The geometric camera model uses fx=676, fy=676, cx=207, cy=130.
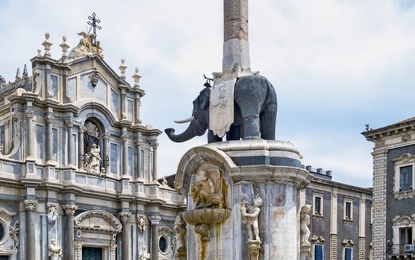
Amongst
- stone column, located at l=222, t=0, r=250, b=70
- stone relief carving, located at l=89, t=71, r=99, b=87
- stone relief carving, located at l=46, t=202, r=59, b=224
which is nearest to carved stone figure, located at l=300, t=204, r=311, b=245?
stone column, located at l=222, t=0, r=250, b=70

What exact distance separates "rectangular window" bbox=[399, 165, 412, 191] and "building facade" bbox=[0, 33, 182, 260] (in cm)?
1199

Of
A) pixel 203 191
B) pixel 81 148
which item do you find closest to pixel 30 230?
pixel 81 148

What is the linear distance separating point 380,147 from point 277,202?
963 inches

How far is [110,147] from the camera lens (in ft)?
113

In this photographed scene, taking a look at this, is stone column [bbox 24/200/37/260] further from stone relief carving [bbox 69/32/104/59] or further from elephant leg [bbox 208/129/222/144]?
elephant leg [bbox 208/129/222/144]

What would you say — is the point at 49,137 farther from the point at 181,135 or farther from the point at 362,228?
the point at 362,228

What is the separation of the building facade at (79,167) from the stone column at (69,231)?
0.15 ft

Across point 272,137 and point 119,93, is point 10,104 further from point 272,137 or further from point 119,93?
point 272,137

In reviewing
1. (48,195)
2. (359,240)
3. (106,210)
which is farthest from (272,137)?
(359,240)

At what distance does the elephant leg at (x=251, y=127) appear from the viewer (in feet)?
35.6

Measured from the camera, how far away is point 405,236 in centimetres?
3212

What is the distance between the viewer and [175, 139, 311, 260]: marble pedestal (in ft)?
33.7

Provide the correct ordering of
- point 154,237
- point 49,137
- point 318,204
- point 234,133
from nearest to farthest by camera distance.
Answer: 1. point 234,133
2. point 49,137
3. point 154,237
4. point 318,204

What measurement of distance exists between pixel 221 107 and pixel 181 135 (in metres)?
1.26
